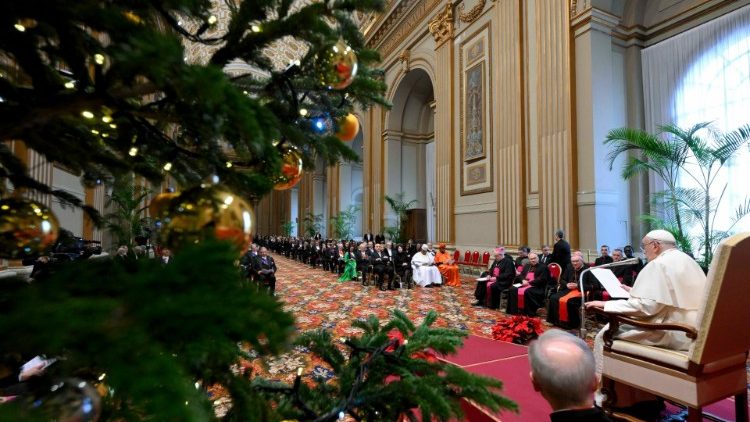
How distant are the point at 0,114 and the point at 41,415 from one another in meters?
0.52

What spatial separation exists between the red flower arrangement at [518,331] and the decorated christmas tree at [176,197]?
3.33 meters

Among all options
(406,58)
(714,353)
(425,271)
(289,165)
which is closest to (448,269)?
(425,271)

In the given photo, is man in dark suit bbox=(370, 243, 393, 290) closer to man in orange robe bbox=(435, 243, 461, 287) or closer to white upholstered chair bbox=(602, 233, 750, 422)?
man in orange robe bbox=(435, 243, 461, 287)

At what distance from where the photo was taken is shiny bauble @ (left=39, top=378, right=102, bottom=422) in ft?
1.63

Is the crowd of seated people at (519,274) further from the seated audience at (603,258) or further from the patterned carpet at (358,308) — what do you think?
the patterned carpet at (358,308)

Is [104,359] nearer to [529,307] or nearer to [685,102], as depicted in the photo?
[529,307]

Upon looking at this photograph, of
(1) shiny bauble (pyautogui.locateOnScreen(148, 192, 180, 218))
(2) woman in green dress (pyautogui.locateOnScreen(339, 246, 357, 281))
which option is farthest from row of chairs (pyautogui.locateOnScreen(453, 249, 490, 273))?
(1) shiny bauble (pyautogui.locateOnScreen(148, 192, 180, 218))

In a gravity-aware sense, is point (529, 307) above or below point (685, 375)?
below

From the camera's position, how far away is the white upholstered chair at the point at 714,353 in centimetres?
210

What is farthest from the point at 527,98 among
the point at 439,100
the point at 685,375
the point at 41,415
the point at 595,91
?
the point at 41,415

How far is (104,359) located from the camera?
0.42 metres

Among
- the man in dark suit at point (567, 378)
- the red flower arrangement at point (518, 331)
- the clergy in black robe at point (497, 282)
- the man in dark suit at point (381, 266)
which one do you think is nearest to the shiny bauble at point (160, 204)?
the man in dark suit at point (567, 378)

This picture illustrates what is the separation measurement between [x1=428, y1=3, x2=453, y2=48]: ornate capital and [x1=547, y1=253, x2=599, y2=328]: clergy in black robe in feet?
27.6

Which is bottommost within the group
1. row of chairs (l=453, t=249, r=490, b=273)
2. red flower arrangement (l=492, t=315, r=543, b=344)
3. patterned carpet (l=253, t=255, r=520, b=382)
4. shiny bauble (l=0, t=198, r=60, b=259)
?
patterned carpet (l=253, t=255, r=520, b=382)
